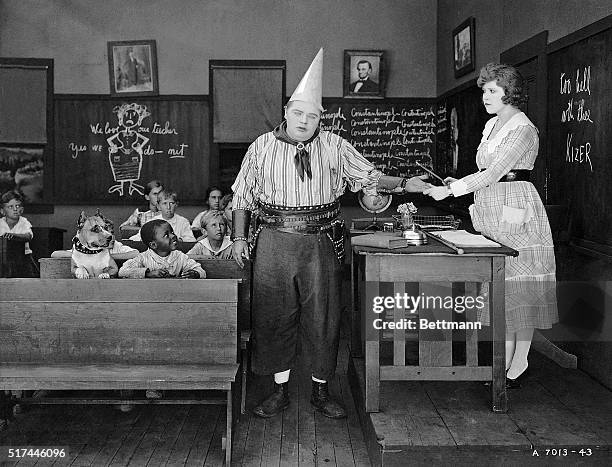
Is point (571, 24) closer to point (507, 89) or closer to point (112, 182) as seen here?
point (507, 89)

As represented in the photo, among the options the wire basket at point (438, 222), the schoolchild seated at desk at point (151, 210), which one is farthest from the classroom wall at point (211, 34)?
the wire basket at point (438, 222)

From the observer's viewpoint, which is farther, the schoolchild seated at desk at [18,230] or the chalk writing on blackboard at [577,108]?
the schoolchild seated at desk at [18,230]

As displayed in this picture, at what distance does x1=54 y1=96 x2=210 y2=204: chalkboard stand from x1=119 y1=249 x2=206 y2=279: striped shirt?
406 cm

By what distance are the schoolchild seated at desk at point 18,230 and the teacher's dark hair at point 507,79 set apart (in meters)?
4.62

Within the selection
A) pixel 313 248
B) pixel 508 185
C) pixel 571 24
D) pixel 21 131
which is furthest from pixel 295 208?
pixel 21 131

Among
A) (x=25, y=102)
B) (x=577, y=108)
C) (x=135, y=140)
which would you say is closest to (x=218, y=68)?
(x=135, y=140)

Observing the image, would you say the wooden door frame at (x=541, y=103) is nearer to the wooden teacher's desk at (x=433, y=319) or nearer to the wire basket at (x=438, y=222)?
the wire basket at (x=438, y=222)

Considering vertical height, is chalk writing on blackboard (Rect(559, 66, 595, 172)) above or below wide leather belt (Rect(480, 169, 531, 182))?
above

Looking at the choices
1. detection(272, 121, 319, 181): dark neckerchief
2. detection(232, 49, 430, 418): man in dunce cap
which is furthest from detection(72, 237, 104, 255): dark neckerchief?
detection(272, 121, 319, 181): dark neckerchief

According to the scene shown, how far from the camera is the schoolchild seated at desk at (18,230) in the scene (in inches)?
254

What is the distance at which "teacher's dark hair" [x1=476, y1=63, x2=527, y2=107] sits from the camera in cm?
322

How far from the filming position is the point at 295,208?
3.45 metres

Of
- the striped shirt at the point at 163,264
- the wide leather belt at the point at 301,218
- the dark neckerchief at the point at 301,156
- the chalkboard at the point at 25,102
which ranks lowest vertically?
the striped shirt at the point at 163,264

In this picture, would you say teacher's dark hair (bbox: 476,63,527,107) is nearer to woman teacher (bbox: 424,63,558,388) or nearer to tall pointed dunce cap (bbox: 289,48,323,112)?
woman teacher (bbox: 424,63,558,388)
